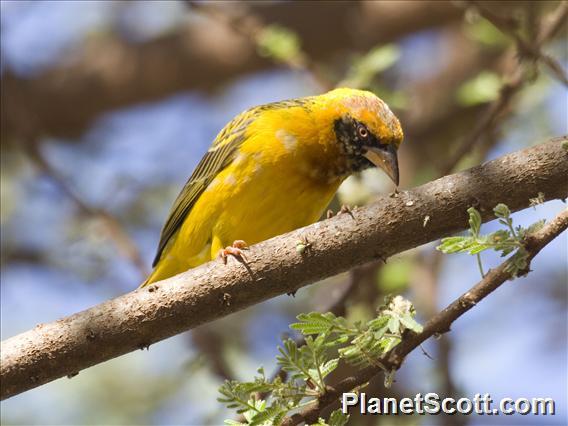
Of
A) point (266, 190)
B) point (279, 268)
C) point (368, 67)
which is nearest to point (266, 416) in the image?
point (279, 268)

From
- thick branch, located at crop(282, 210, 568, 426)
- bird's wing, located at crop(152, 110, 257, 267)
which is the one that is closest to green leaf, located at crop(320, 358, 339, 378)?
thick branch, located at crop(282, 210, 568, 426)

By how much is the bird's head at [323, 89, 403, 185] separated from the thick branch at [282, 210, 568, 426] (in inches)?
76.5

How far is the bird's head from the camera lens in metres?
4.62

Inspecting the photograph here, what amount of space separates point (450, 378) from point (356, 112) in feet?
4.80

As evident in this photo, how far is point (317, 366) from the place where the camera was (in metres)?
2.69

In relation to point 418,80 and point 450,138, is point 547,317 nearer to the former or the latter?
point 450,138

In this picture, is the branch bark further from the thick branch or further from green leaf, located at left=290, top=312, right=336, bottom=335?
green leaf, located at left=290, top=312, right=336, bottom=335

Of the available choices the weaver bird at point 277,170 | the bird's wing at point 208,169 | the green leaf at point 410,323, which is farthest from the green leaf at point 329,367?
the bird's wing at point 208,169

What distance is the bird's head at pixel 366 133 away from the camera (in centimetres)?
462

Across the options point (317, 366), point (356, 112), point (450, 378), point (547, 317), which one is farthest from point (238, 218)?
point (547, 317)

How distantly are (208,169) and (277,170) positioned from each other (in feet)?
1.79

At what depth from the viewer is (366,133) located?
15.2 ft

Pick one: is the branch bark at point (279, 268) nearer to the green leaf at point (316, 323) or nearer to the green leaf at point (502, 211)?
the green leaf at point (502, 211)

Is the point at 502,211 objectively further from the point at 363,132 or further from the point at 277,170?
the point at 363,132
